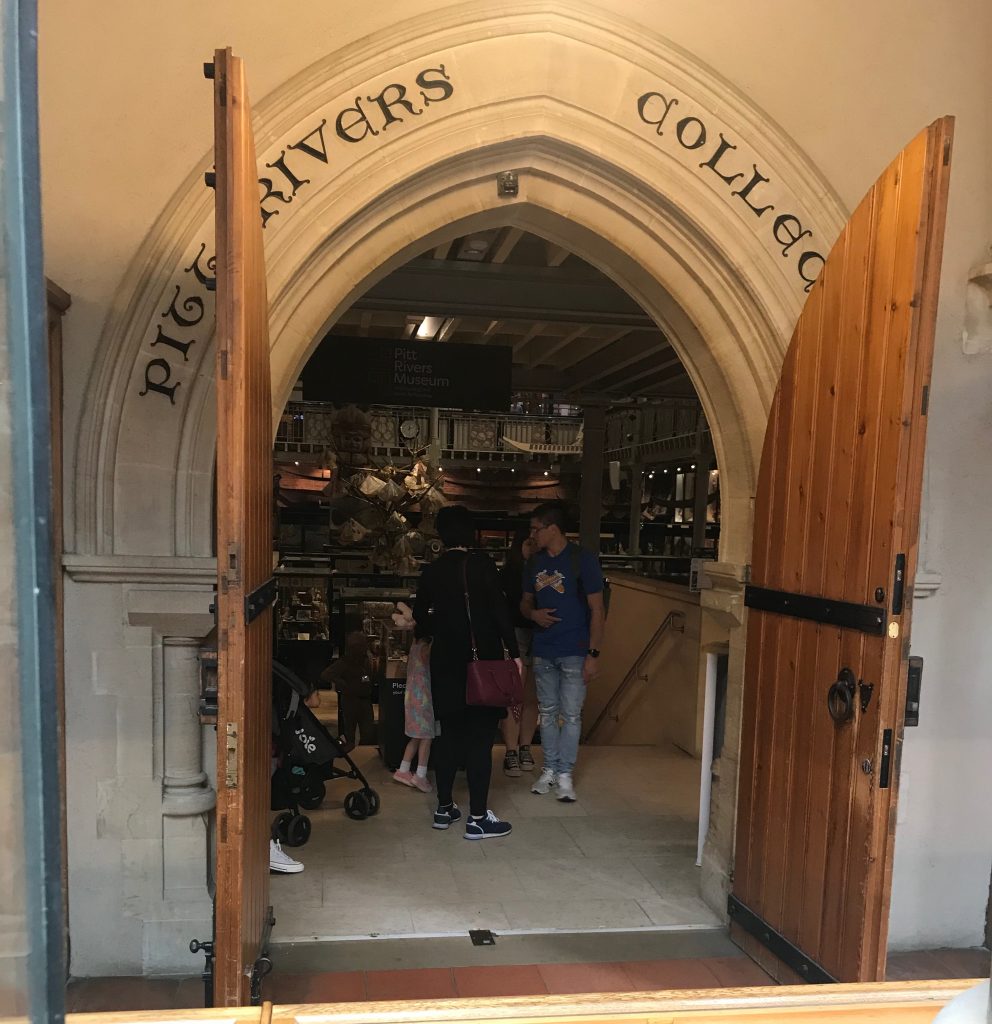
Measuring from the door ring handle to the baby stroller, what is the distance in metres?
2.19

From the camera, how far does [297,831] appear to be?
11.8ft

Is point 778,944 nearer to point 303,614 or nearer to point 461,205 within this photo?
point 461,205

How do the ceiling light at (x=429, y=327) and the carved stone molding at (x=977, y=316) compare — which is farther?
the ceiling light at (x=429, y=327)

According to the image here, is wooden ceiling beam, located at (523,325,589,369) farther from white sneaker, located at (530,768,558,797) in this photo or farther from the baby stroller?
the baby stroller

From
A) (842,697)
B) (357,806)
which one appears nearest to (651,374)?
(357,806)

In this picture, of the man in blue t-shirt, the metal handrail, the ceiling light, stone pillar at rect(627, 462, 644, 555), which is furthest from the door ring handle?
stone pillar at rect(627, 462, 644, 555)

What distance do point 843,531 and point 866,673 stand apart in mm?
413

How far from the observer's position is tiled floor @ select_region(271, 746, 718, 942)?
9.99 feet

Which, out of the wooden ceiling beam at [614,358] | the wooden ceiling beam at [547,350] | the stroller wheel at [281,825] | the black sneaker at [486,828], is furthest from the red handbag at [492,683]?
the wooden ceiling beam at [614,358]

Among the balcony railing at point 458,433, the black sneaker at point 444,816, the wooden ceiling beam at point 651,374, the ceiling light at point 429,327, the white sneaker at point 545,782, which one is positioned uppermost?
the ceiling light at point 429,327

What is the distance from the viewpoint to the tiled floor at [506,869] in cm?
304

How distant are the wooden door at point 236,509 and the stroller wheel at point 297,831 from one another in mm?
1471

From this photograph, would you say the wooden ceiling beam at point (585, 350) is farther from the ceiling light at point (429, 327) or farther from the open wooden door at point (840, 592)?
the open wooden door at point (840, 592)

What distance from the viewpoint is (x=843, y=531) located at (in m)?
2.31
